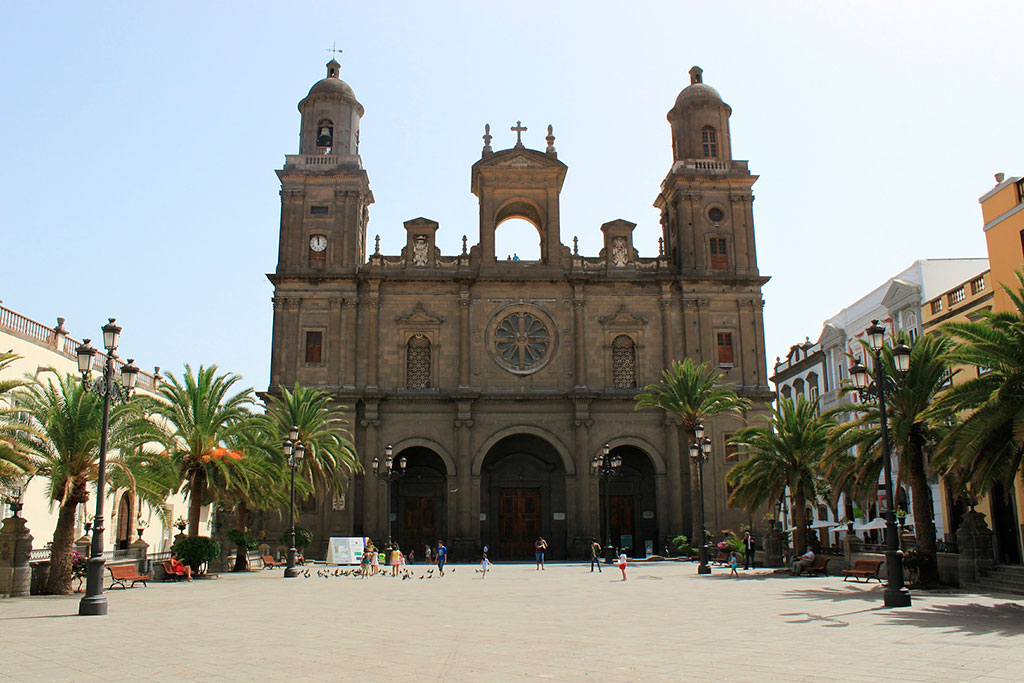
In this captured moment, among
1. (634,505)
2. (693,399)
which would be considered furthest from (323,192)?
(634,505)

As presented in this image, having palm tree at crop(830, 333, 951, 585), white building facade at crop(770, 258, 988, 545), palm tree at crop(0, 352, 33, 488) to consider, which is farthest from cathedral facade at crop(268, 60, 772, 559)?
palm tree at crop(0, 352, 33, 488)

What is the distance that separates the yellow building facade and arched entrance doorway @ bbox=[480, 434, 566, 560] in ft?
73.2

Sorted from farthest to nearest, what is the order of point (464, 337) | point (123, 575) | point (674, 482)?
point (464, 337), point (674, 482), point (123, 575)

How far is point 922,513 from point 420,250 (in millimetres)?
31331

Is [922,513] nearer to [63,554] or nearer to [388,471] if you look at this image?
[63,554]

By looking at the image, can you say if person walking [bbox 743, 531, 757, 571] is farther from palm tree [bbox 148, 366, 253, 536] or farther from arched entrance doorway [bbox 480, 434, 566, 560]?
palm tree [bbox 148, 366, 253, 536]

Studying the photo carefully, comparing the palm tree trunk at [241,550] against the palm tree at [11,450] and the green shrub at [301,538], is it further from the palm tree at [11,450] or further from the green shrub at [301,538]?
the palm tree at [11,450]

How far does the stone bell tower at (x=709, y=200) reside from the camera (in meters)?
48.8

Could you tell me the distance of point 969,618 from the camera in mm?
16094

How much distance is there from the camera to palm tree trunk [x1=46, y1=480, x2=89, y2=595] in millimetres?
24062

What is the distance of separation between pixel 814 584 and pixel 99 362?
Answer: 2946cm

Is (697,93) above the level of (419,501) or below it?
above

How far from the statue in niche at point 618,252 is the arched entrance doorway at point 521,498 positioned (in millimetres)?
10883

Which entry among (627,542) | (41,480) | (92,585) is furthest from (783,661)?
(627,542)
